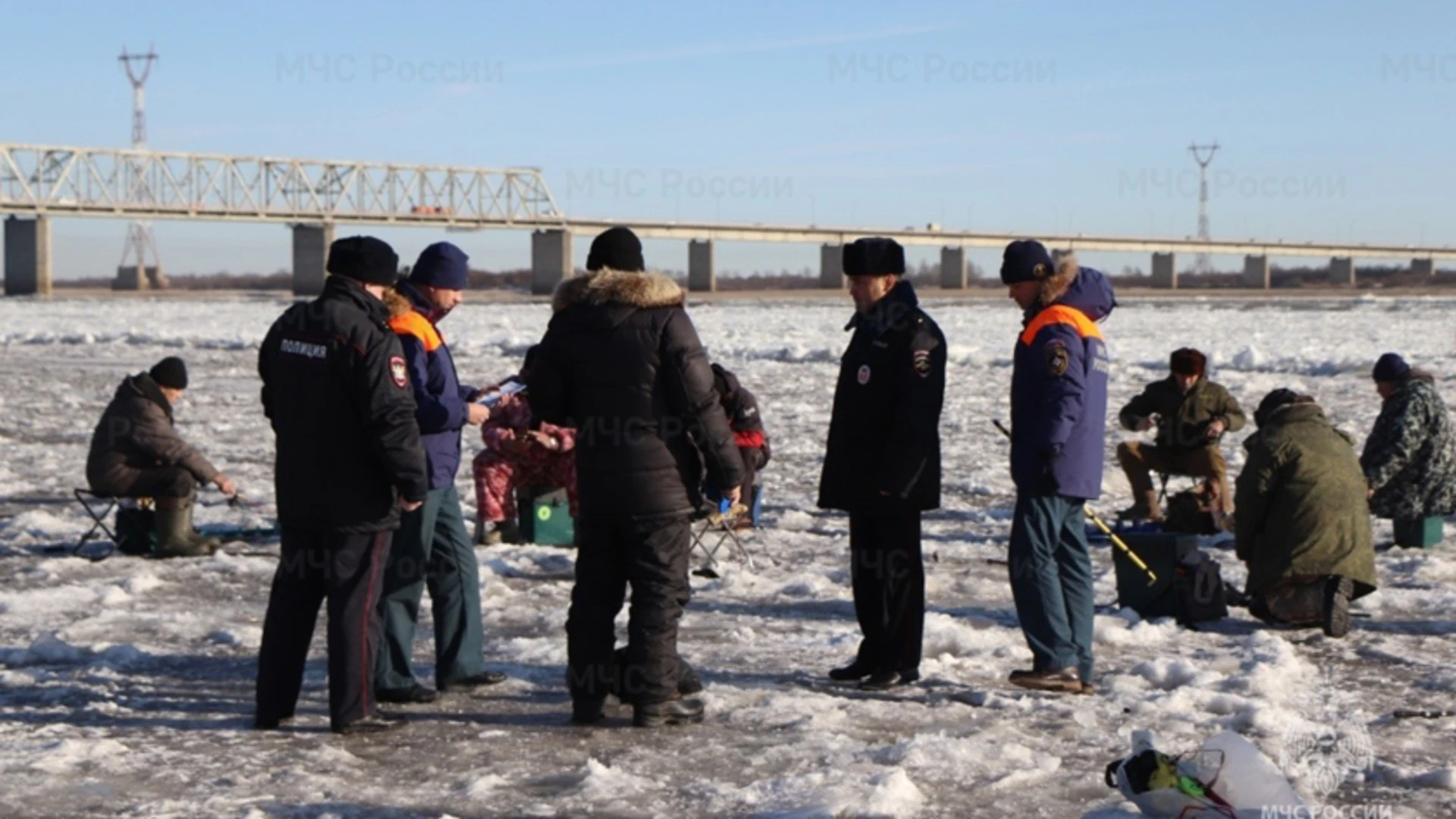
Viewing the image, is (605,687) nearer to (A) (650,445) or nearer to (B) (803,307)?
(A) (650,445)

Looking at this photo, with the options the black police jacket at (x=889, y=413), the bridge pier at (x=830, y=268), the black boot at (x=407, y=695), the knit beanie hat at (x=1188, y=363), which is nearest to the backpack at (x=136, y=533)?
the black boot at (x=407, y=695)

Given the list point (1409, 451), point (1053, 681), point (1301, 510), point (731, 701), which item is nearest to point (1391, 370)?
point (1409, 451)

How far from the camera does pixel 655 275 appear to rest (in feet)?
21.6

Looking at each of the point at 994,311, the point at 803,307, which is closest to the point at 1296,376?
the point at 994,311

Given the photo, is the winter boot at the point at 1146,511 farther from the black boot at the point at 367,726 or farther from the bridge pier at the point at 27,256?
the bridge pier at the point at 27,256

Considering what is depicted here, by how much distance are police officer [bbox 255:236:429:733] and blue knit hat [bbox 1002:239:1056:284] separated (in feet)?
7.93

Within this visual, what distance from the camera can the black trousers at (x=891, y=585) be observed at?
7.29 metres

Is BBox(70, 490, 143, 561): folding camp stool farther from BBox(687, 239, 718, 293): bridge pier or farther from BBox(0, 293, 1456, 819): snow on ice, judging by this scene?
BBox(687, 239, 718, 293): bridge pier

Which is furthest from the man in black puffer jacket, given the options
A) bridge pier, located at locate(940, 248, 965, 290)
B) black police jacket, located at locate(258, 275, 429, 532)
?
bridge pier, located at locate(940, 248, 965, 290)

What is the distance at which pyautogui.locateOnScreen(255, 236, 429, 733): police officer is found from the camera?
6.28 meters

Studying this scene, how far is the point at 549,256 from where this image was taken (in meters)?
98.9

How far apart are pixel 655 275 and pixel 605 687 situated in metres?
1.53

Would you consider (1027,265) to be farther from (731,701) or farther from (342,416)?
(342,416)

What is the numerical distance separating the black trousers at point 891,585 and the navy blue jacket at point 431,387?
65.5 inches
